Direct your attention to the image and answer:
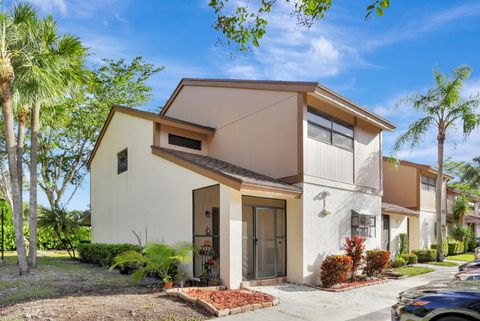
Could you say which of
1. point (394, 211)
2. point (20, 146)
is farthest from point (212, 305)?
point (394, 211)

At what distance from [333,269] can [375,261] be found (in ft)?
8.94

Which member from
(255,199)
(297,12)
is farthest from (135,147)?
(297,12)

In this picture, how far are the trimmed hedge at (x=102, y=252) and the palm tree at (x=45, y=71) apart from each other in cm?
246

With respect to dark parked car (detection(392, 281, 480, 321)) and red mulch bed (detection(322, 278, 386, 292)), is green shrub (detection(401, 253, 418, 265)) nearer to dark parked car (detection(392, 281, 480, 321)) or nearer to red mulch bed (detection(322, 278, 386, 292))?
red mulch bed (detection(322, 278, 386, 292))

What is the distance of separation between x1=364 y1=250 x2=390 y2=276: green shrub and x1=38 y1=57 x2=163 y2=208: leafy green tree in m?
19.3

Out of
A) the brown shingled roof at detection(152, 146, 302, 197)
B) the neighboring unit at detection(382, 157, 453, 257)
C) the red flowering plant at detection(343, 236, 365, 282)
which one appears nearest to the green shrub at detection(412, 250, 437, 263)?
the neighboring unit at detection(382, 157, 453, 257)

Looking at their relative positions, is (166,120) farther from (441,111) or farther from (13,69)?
(441,111)

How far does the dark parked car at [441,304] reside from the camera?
5324 millimetres

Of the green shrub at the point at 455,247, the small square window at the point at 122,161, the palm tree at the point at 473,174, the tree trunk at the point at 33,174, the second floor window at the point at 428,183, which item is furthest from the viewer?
the palm tree at the point at 473,174

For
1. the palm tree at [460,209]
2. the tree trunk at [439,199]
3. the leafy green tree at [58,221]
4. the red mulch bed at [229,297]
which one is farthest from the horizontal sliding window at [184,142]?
the palm tree at [460,209]

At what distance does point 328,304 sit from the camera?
31.7 ft

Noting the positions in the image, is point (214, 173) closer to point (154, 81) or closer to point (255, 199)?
point (255, 199)

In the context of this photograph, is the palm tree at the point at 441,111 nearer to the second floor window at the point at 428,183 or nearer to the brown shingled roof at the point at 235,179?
the second floor window at the point at 428,183

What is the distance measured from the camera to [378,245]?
15688 millimetres
